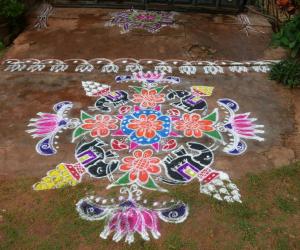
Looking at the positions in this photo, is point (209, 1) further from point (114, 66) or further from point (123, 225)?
point (123, 225)

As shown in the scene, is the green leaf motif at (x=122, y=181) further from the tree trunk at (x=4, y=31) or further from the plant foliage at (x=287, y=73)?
the tree trunk at (x=4, y=31)

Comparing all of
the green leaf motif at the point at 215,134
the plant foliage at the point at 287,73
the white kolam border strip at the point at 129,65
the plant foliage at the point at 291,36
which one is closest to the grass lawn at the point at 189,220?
the green leaf motif at the point at 215,134

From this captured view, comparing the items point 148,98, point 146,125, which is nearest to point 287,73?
point 148,98

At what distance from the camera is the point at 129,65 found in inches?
199

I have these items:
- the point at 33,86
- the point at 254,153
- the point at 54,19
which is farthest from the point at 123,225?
the point at 54,19

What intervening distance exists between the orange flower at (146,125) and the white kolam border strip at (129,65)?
41.7 inches

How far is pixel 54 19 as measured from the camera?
6.23 metres

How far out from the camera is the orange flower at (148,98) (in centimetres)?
429

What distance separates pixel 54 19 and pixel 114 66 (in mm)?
1940

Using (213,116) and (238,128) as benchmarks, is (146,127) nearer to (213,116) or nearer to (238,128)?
(213,116)

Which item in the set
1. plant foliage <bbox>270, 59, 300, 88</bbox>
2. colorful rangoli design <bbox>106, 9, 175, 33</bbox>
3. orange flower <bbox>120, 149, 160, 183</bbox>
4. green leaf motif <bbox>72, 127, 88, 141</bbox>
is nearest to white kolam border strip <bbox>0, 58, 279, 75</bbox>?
plant foliage <bbox>270, 59, 300, 88</bbox>

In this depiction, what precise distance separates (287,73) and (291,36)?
45cm

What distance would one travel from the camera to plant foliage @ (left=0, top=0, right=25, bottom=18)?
18.1ft

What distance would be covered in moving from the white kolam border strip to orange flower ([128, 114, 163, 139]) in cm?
106
